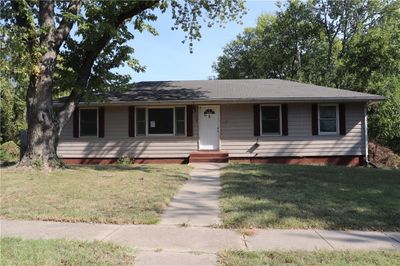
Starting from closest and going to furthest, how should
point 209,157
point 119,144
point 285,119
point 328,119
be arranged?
point 209,157 < point 285,119 < point 328,119 < point 119,144

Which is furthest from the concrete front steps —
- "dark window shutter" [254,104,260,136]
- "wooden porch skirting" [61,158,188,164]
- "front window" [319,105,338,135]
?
"front window" [319,105,338,135]

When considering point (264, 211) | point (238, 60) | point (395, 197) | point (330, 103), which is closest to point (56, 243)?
point (264, 211)

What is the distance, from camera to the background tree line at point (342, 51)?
27.7m

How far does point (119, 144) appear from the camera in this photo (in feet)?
57.2

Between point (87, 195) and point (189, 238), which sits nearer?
point (189, 238)

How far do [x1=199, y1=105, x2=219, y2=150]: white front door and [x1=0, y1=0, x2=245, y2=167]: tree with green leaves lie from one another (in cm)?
408

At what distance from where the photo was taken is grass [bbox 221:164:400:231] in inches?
251

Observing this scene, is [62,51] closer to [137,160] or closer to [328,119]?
[137,160]

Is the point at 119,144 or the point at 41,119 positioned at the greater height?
the point at 41,119

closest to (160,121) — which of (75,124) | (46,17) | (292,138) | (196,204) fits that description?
(75,124)

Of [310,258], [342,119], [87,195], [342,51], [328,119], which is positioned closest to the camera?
[310,258]

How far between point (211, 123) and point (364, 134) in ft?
21.3

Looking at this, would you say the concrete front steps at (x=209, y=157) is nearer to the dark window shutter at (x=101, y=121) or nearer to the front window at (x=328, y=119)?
the dark window shutter at (x=101, y=121)

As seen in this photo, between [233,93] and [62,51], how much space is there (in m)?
7.26
